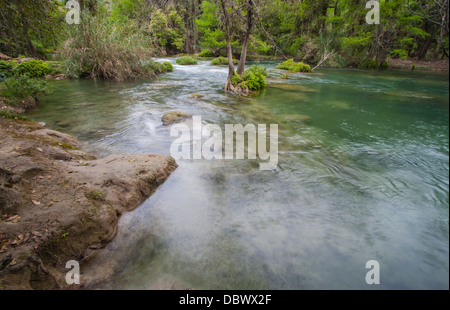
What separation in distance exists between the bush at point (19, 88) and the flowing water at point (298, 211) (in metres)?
1.65

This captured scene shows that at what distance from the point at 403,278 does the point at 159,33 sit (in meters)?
40.6

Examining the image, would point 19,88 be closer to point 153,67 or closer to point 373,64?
point 153,67

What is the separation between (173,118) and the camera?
7.79m

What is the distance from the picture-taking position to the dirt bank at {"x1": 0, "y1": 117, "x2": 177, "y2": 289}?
7.14ft

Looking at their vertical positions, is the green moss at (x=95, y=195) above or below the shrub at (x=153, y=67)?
below

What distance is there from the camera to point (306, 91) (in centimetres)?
1290

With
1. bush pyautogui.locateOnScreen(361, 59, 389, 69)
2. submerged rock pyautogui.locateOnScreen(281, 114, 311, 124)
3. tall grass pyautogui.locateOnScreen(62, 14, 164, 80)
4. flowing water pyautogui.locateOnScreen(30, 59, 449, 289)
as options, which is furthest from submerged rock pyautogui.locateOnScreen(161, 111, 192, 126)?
bush pyautogui.locateOnScreen(361, 59, 389, 69)

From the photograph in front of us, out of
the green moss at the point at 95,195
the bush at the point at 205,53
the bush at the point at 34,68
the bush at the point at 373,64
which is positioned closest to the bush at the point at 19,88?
the bush at the point at 34,68

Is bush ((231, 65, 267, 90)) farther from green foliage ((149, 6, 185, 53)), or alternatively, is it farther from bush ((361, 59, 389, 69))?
green foliage ((149, 6, 185, 53))

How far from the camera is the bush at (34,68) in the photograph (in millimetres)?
13680

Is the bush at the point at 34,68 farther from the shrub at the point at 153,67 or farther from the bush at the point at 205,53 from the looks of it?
the bush at the point at 205,53

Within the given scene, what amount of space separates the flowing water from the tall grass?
25.7 ft
